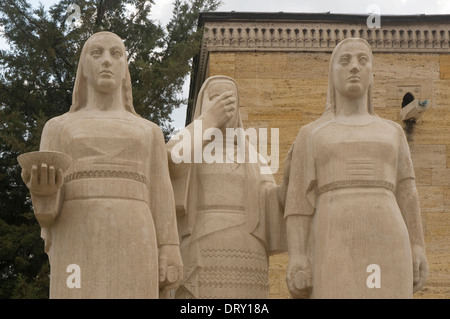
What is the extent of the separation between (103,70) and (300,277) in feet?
7.16

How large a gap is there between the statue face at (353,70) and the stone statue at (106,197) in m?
1.51

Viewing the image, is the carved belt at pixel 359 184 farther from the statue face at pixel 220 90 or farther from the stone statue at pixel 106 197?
the statue face at pixel 220 90

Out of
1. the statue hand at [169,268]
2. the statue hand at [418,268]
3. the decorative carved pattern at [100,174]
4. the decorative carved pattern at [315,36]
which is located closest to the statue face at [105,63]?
the decorative carved pattern at [100,174]

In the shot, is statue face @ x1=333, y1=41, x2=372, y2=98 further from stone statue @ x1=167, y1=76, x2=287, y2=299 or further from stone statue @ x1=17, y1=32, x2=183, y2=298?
stone statue @ x1=17, y1=32, x2=183, y2=298

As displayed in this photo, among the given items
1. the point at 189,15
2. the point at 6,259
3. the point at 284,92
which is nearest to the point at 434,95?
the point at 284,92

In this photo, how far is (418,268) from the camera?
875 centimetres

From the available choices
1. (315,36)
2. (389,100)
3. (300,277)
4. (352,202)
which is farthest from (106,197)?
(389,100)

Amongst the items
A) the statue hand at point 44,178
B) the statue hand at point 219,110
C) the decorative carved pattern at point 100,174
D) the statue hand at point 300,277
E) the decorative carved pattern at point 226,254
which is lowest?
the statue hand at point 300,277

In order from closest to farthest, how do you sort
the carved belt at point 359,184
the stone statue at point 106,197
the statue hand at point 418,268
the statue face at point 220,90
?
the stone statue at point 106,197
the carved belt at point 359,184
the statue hand at point 418,268
the statue face at point 220,90

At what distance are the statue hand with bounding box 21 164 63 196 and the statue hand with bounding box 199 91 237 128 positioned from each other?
1.78m

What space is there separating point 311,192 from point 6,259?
9026 mm

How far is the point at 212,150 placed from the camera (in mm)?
9625

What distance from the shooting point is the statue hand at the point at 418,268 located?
8.70 meters

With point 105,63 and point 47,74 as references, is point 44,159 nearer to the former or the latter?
point 105,63
